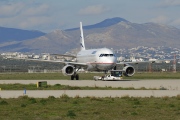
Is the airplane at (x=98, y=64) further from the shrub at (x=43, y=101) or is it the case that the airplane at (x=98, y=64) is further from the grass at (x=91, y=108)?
the shrub at (x=43, y=101)

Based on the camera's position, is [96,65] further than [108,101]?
Yes

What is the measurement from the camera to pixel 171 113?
30.1 metres

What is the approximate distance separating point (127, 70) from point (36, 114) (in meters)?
45.8

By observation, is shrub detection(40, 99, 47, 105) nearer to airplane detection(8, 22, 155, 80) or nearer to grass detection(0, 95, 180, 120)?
grass detection(0, 95, 180, 120)

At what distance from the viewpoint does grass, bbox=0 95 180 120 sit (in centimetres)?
2881

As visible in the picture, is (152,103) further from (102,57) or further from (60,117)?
(102,57)

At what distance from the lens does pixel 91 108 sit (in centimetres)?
3250

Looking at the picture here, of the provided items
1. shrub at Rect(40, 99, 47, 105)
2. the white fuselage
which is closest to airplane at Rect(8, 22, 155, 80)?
the white fuselage

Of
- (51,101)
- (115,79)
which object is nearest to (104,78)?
(115,79)

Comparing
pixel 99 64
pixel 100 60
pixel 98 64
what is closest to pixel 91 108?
pixel 100 60

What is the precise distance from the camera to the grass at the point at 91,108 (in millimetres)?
28812

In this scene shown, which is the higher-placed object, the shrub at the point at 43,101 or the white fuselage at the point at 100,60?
the white fuselage at the point at 100,60

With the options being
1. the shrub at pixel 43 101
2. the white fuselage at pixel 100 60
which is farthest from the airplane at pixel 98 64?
the shrub at pixel 43 101

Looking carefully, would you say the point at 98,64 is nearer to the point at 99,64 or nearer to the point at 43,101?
the point at 99,64
